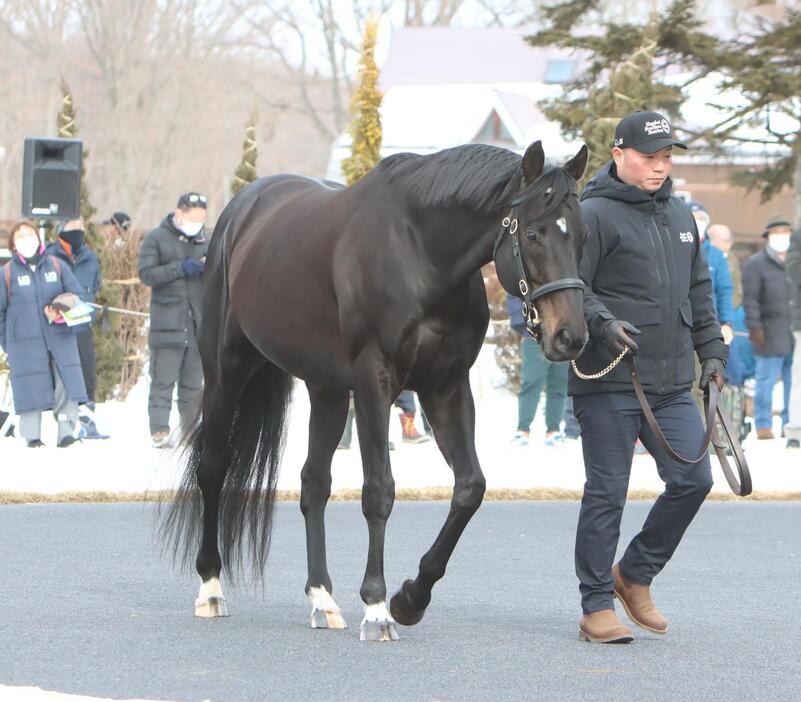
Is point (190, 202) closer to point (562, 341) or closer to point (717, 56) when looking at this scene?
point (562, 341)

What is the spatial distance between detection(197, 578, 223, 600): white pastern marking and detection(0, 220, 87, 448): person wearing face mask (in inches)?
280

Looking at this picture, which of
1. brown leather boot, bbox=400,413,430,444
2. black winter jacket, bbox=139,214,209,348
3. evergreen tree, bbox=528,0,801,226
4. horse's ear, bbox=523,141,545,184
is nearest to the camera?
horse's ear, bbox=523,141,545,184

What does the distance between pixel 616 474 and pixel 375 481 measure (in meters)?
0.91

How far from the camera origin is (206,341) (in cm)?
770

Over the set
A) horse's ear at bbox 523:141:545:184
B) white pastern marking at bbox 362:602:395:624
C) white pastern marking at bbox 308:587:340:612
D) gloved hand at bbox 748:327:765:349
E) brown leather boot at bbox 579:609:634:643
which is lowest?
gloved hand at bbox 748:327:765:349

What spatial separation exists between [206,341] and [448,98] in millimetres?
35228

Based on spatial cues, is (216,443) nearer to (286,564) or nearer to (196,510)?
(196,510)

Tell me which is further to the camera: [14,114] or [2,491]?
[14,114]

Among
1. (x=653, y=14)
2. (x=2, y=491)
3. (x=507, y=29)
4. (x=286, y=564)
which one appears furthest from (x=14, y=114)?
(x=286, y=564)

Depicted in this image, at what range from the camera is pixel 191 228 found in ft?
46.9

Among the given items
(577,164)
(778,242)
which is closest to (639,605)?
(577,164)

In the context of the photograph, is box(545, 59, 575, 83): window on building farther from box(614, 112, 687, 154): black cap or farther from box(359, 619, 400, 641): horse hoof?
box(359, 619, 400, 641): horse hoof

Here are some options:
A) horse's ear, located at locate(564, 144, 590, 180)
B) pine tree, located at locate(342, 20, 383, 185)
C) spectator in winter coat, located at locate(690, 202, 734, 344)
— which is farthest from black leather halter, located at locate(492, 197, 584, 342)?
pine tree, located at locate(342, 20, 383, 185)

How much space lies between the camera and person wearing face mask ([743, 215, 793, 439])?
15594 mm
